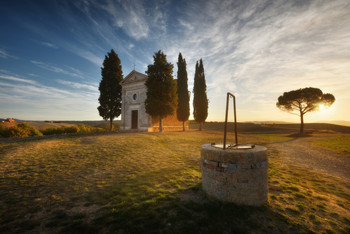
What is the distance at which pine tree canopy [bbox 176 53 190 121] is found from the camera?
21.6 meters

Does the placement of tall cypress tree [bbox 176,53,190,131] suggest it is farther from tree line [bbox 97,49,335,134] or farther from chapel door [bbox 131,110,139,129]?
chapel door [bbox 131,110,139,129]

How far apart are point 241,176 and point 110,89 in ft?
69.0

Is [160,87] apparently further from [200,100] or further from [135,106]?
[200,100]

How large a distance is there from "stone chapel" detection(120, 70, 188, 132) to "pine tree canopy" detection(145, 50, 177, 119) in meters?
1.51

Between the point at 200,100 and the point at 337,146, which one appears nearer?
the point at 337,146

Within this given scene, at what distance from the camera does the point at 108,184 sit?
13.2 feet

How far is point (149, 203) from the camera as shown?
3.04 meters

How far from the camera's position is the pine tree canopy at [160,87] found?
16828 mm

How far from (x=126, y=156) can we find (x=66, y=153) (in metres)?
3.09

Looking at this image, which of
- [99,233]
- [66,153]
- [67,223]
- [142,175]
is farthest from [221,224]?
[66,153]

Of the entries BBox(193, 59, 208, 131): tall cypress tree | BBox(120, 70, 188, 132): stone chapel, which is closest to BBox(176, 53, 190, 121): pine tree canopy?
BBox(193, 59, 208, 131): tall cypress tree

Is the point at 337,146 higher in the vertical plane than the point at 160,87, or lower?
lower

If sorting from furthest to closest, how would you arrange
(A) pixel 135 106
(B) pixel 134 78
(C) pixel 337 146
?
1. (B) pixel 134 78
2. (A) pixel 135 106
3. (C) pixel 337 146

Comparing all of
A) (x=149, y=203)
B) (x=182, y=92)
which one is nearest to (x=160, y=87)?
(x=182, y=92)
